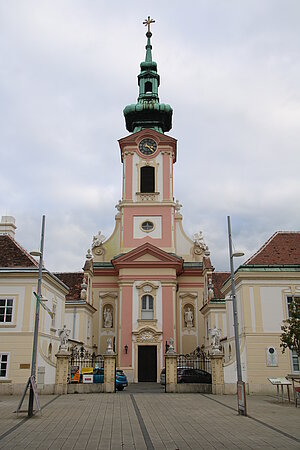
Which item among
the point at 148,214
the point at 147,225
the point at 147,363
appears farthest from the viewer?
the point at 148,214

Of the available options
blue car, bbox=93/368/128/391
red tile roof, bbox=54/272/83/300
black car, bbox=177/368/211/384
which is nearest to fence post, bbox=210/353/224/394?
black car, bbox=177/368/211/384

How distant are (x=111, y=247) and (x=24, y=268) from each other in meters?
21.3

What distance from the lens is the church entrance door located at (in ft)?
125

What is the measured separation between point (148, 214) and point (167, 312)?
9.50 metres

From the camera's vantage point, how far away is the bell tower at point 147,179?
143ft

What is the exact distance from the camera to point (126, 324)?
3938 cm

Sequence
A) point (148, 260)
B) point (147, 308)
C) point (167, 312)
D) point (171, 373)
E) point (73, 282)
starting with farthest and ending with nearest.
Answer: point (73, 282)
point (148, 260)
point (147, 308)
point (167, 312)
point (171, 373)

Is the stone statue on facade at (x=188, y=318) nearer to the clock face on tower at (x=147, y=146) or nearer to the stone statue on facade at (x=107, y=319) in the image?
the stone statue on facade at (x=107, y=319)

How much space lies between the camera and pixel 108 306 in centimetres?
4353

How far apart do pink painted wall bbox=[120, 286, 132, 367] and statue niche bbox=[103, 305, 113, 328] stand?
3.78m

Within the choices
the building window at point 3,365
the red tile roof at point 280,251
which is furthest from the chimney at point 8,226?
the red tile roof at point 280,251

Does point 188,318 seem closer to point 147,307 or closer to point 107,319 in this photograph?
point 147,307

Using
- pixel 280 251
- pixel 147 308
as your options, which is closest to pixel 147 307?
pixel 147 308

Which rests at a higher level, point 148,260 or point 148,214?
point 148,214
